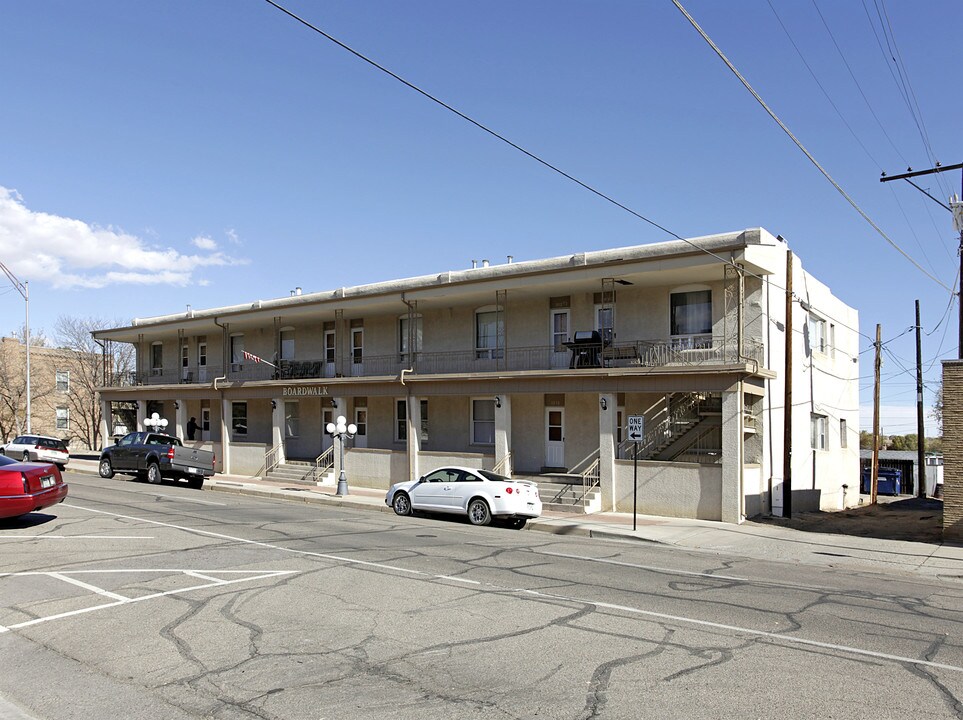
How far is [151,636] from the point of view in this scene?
26.3ft

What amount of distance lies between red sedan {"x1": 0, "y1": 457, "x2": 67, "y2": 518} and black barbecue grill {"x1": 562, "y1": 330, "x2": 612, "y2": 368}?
1427 cm

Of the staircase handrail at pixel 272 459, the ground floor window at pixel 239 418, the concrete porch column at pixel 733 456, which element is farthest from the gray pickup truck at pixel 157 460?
the concrete porch column at pixel 733 456

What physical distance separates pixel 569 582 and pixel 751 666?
4312mm

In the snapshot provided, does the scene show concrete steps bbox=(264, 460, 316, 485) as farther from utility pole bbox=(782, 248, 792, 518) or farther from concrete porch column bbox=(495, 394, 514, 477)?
utility pole bbox=(782, 248, 792, 518)

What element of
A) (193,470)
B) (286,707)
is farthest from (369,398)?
(286,707)

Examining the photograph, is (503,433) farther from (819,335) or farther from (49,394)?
(49,394)

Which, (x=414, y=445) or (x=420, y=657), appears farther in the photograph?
(x=414, y=445)

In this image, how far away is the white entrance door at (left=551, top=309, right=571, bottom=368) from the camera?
2550 centimetres

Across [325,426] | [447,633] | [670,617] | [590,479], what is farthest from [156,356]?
[670,617]

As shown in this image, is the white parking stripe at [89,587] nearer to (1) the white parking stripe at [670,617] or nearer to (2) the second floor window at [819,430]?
(1) the white parking stripe at [670,617]

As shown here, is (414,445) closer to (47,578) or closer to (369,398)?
(369,398)

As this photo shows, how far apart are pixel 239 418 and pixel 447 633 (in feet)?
104

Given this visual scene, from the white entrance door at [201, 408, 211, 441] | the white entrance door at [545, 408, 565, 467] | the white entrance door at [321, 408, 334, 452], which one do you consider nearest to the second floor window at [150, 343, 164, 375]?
the white entrance door at [201, 408, 211, 441]

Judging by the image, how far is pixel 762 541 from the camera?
17578 mm
